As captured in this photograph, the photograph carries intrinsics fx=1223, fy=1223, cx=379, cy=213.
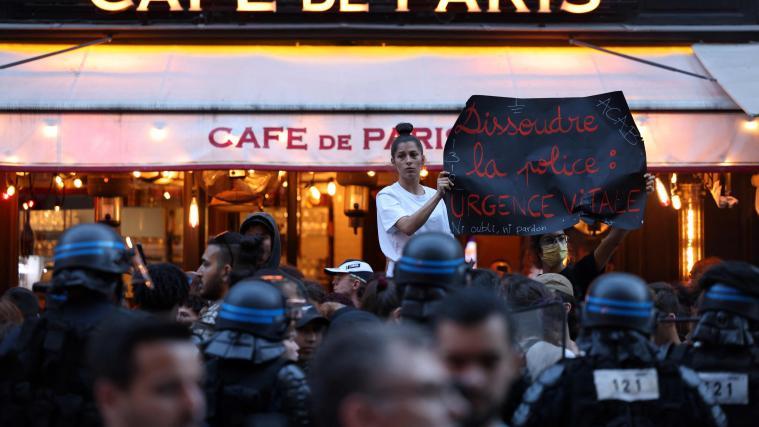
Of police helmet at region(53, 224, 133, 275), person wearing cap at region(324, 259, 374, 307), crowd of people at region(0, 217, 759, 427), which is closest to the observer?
crowd of people at region(0, 217, 759, 427)

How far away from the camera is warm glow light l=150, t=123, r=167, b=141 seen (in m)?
10.8

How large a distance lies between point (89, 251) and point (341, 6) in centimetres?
751

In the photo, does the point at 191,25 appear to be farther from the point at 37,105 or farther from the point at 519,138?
the point at 519,138

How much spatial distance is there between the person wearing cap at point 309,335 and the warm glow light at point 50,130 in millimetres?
5326

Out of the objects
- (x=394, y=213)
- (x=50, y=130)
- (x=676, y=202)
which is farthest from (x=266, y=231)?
(x=676, y=202)

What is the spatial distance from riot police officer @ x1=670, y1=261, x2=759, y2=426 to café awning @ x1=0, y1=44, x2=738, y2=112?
18.4 ft

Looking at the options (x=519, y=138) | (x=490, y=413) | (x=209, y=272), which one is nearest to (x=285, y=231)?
(x=519, y=138)

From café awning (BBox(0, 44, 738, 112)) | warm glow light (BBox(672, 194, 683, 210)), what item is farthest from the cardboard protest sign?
warm glow light (BBox(672, 194, 683, 210))

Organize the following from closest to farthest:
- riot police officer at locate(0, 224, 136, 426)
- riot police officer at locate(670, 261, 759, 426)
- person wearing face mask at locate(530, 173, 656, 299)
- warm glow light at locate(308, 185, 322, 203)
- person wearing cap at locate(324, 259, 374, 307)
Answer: riot police officer at locate(0, 224, 136, 426) → riot police officer at locate(670, 261, 759, 426) → person wearing face mask at locate(530, 173, 656, 299) → person wearing cap at locate(324, 259, 374, 307) → warm glow light at locate(308, 185, 322, 203)

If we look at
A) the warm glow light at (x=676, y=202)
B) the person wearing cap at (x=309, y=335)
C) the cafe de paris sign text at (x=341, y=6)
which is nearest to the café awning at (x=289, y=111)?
the cafe de paris sign text at (x=341, y=6)

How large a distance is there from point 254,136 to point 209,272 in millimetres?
3816

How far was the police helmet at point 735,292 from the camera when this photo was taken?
17.3 ft

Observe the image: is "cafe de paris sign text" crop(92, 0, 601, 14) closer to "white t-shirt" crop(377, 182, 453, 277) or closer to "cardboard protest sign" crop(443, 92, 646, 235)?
"cardboard protest sign" crop(443, 92, 646, 235)

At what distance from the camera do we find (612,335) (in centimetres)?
475
